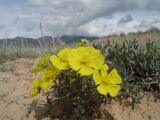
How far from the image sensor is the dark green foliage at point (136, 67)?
125 inches

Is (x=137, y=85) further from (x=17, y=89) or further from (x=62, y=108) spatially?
(x=17, y=89)

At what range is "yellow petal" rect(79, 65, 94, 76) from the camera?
2717 mm

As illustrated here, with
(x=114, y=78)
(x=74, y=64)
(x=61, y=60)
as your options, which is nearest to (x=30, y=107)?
(x=61, y=60)

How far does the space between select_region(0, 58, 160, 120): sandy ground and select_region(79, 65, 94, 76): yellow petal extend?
50 cm

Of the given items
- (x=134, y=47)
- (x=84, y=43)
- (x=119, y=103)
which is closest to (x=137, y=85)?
(x=119, y=103)

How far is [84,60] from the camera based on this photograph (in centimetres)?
282

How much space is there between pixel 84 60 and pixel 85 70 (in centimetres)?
10

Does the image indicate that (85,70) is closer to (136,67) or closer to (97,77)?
(97,77)

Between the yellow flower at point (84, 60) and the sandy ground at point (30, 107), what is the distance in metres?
0.49

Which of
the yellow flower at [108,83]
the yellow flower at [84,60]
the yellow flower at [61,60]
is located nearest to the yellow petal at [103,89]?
the yellow flower at [108,83]

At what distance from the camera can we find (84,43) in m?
3.61

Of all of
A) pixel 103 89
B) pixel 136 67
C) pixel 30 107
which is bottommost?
pixel 30 107

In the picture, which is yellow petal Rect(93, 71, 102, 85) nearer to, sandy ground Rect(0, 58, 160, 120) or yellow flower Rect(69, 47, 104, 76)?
yellow flower Rect(69, 47, 104, 76)

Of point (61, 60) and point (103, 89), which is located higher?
point (61, 60)
